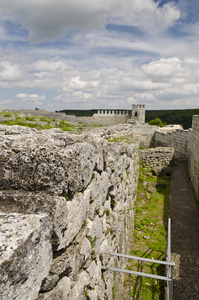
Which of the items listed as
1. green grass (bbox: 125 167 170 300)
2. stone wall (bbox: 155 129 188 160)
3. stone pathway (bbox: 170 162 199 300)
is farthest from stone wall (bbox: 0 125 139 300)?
stone wall (bbox: 155 129 188 160)

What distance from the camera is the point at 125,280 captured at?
229 inches

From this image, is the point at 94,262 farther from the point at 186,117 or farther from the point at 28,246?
the point at 186,117

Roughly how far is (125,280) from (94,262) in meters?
3.01

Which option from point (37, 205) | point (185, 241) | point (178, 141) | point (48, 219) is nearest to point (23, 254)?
point (48, 219)

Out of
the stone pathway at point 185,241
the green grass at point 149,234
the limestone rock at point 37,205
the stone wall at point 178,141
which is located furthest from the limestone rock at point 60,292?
the stone wall at point 178,141

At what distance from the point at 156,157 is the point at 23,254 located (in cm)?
1666

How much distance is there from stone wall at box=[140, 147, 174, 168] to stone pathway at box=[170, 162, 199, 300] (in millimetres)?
3959

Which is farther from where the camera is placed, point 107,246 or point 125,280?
point 125,280

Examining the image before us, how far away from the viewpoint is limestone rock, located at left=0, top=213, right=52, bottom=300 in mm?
1480

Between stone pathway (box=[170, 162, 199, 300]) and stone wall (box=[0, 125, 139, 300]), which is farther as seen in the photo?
stone pathway (box=[170, 162, 199, 300])

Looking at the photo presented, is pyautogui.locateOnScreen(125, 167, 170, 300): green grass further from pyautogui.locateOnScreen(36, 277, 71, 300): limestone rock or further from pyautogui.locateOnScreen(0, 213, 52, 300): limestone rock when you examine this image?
pyautogui.locateOnScreen(0, 213, 52, 300): limestone rock

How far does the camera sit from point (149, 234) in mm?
8219

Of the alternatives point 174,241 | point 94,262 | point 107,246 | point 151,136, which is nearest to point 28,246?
point 94,262

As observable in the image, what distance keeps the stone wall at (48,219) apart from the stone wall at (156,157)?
13870mm
